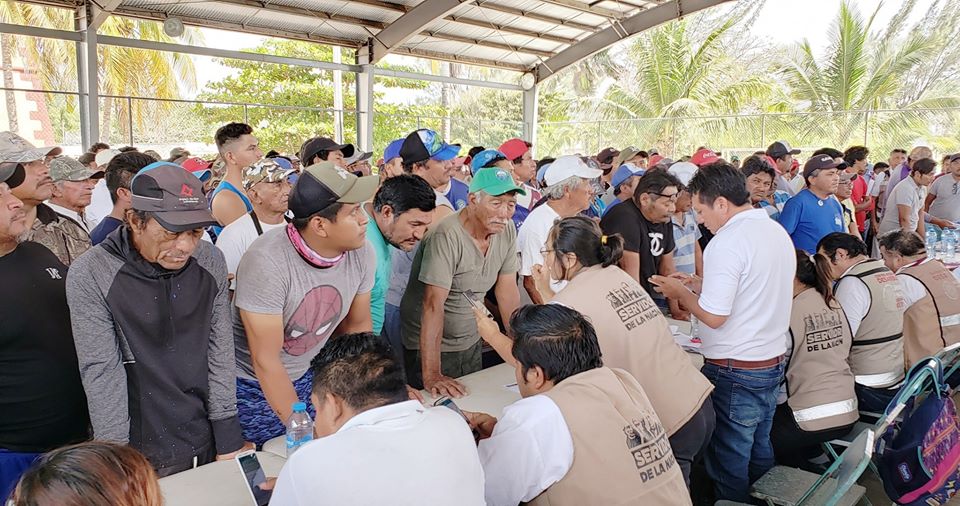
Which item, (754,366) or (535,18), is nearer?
(754,366)

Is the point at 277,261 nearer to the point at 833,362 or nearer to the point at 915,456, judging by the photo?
the point at 833,362

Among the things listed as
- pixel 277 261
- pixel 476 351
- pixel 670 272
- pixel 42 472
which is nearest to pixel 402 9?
pixel 670 272

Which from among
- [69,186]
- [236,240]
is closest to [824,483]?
[236,240]

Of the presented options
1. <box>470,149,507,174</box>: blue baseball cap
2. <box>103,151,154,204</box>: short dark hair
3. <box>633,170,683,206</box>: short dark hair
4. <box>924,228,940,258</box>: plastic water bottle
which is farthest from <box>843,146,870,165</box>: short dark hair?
<box>103,151,154,204</box>: short dark hair

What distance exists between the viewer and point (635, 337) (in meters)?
2.27

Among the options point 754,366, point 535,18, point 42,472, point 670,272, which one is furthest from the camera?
point 535,18

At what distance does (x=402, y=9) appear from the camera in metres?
10.6

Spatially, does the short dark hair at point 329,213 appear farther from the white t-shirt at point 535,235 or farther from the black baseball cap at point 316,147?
the black baseball cap at point 316,147

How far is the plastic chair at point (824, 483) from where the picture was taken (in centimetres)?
214

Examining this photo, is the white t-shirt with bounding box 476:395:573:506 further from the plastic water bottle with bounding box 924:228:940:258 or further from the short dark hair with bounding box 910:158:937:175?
the short dark hair with bounding box 910:158:937:175

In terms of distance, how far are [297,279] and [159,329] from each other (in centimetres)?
43

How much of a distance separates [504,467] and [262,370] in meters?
0.84

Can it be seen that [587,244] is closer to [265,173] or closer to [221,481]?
[221,481]

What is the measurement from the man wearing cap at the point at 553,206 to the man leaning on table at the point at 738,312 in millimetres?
734
